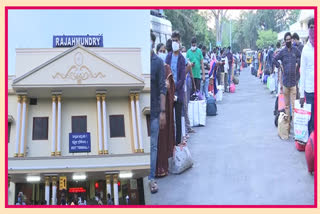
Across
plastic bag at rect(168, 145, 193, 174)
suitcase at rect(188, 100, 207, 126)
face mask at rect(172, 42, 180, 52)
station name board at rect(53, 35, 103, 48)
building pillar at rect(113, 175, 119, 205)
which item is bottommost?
building pillar at rect(113, 175, 119, 205)

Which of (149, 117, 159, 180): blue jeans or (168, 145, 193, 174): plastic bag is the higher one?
(149, 117, 159, 180): blue jeans

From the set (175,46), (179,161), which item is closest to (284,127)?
(175,46)

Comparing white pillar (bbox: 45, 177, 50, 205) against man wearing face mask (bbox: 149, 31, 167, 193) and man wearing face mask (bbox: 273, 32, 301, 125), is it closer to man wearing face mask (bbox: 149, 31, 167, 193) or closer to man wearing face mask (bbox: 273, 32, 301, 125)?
man wearing face mask (bbox: 149, 31, 167, 193)

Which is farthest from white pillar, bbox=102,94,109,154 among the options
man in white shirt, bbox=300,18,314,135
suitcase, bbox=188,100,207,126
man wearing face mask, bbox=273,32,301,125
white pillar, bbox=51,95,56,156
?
suitcase, bbox=188,100,207,126

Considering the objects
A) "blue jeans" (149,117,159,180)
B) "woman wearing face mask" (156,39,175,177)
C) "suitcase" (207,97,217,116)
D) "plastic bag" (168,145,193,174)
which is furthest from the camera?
"suitcase" (207,97,217,116)

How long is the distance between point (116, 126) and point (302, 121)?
9.49 ft

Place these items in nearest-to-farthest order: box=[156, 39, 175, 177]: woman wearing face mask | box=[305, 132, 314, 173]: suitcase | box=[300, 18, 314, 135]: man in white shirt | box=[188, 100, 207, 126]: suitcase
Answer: box=[305, 132, 314, 173]: suitcase
box=[156, 39, 175, 177]: woman wearing face mask
box=[300, 18, 314, 135]: man in white shirt
box=[188, 100, 207, 126]: suitcase

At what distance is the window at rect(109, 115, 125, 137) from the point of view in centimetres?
312

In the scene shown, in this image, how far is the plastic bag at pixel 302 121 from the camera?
17.3 feet

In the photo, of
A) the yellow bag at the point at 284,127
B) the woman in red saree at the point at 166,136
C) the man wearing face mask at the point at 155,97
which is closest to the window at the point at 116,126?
the man wearing face mask at the point at 155,97

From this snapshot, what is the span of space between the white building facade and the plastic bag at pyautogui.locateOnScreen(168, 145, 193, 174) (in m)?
1.52

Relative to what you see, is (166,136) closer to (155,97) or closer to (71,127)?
(155,97)

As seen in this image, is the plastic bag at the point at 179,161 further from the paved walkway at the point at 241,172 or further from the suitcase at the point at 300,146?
the suitcase at the point at 300,146

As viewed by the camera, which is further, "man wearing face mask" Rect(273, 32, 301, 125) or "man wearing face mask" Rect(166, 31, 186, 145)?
"man wearing face mask" Rect(273, 32, 301, 125)
